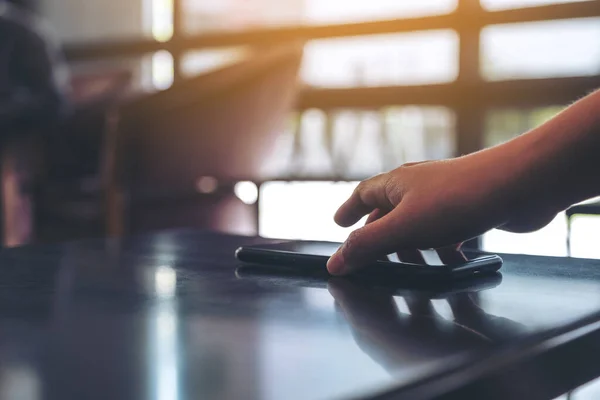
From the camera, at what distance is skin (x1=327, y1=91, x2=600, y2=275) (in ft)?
1.72

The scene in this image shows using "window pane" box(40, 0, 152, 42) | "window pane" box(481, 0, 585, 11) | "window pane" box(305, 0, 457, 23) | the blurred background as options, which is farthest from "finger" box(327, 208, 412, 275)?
"window pane" box(40, 0, 152, 42)

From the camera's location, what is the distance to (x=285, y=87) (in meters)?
2.64

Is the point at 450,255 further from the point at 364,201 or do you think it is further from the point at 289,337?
the point at 289,337

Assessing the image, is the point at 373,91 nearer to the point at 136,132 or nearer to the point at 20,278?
the point at 136,132

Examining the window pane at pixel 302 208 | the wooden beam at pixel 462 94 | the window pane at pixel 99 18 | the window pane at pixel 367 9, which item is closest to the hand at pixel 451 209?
the window pane at pixel 302 208

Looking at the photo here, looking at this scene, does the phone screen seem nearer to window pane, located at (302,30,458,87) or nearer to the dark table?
the dark table

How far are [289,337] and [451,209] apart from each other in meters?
0.17

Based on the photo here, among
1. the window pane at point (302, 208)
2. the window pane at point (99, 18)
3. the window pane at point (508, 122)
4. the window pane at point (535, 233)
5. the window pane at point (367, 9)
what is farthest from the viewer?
the window pane at point (99, 18)

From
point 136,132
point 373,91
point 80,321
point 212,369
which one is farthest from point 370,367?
point 373,91

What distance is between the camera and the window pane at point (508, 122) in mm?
2951

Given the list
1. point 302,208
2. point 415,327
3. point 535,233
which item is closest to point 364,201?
point 415,327

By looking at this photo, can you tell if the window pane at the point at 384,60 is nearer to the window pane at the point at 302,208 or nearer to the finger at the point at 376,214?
the window pane at the point at 302,208

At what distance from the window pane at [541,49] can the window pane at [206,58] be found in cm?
123

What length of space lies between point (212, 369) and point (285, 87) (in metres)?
2.33
